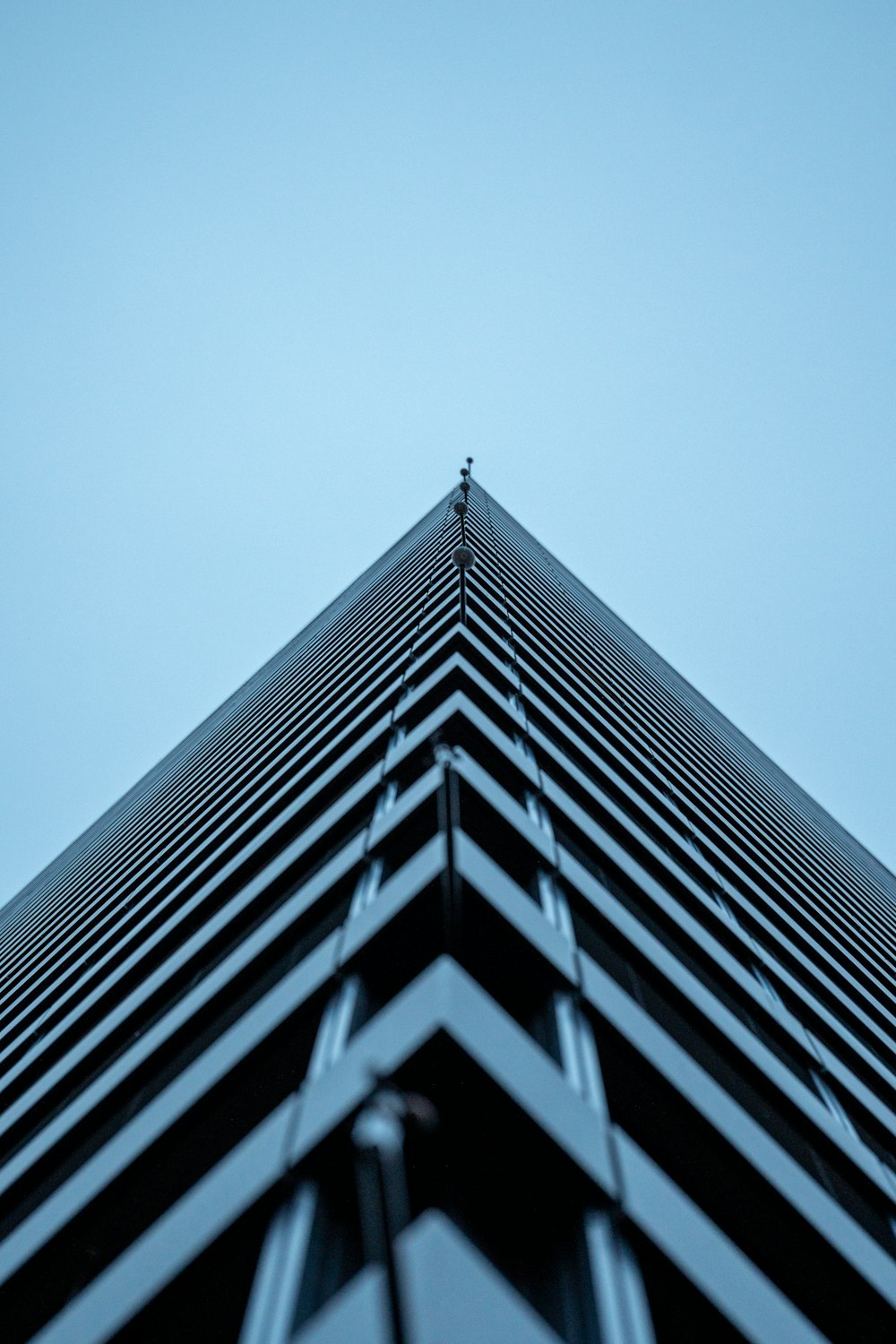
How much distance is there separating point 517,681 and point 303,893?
5.68m

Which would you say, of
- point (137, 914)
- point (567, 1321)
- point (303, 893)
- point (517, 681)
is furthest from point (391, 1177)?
point (137, 914)

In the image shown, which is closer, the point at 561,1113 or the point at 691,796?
the point at 561,1113

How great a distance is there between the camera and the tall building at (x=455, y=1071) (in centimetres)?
452

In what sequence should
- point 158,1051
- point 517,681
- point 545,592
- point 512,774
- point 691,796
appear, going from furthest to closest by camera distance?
point 545,592, point 691,796, point 517,681, point 512,774, point 158,1051

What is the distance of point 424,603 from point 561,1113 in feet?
45.9

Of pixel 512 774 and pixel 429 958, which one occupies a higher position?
pixel 512 774

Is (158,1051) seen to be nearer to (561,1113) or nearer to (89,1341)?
(89,1341)

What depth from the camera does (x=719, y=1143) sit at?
6109mm

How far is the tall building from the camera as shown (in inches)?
178

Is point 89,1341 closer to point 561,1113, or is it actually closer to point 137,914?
point 561,1113

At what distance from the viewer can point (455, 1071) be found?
4797 mm

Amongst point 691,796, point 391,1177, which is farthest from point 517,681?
point 391,1177

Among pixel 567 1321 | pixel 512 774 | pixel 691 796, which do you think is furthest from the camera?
pixel 691 796

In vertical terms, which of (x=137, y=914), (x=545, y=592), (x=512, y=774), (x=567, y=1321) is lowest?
(x=137, y=914)
